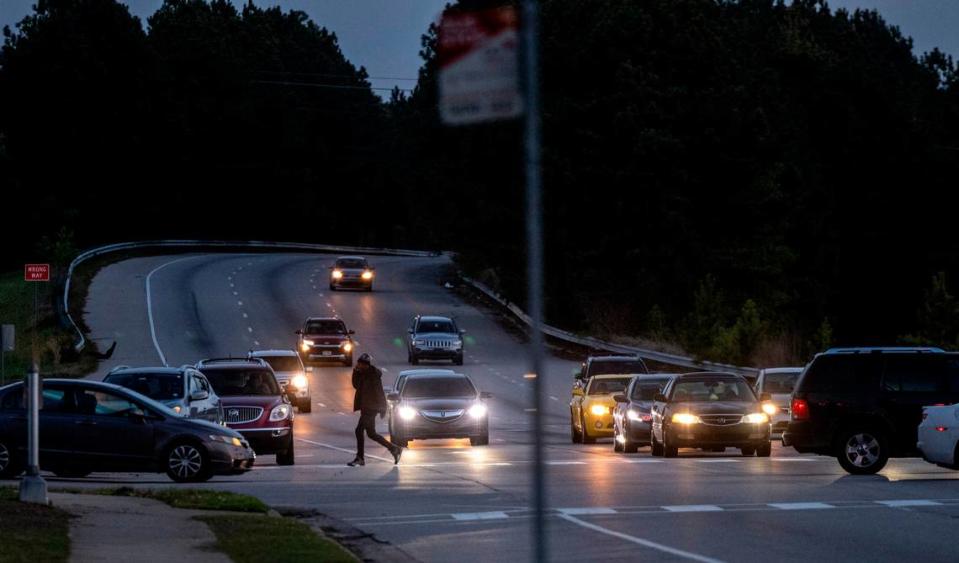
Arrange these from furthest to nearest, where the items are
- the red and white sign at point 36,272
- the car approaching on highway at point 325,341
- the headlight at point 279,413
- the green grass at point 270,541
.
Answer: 1. the car approaching on highway at point 325,341
2. the red and white sign at point 36,272
3. the headlight at point 279,413
4. the green grass at point 270,541

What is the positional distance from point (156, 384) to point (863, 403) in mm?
11536

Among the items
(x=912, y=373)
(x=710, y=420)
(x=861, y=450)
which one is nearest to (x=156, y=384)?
(x=710, y=420)

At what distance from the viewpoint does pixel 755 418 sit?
94.7ft

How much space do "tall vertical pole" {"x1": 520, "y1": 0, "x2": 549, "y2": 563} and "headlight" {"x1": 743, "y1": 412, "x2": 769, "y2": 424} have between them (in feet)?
70.4

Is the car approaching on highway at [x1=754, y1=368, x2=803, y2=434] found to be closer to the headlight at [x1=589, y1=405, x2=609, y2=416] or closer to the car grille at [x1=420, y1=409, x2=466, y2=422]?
the headlight at [x1=589, y1=405, x2=609, y2=416]

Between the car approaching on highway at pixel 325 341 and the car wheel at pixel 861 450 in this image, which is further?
the car approaching on highway at pixel 325 341

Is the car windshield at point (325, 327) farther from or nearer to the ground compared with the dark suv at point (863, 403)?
farther from the ground

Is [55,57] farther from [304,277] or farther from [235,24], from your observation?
[235,24]

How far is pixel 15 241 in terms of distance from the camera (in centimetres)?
11038

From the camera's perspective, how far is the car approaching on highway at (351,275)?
7912cm

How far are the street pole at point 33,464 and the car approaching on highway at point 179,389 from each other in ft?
27.5

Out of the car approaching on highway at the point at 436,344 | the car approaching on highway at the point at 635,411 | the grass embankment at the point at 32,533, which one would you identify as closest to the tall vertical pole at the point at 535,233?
the grass embankment at the point at 32,533

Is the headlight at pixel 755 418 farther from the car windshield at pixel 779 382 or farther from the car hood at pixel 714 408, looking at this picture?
the car windshield at pixel 779 382

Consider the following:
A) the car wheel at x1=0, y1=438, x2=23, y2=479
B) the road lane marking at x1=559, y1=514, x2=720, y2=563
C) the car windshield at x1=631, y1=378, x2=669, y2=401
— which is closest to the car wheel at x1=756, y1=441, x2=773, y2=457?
the car windshield at x1=631, y1=378, x2=669, y2=401
